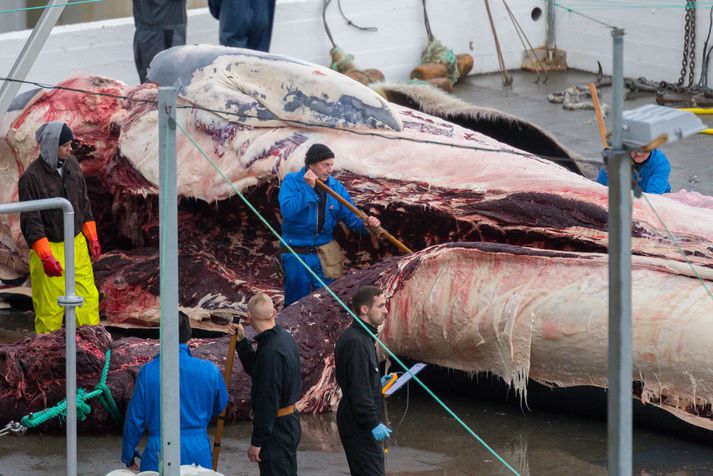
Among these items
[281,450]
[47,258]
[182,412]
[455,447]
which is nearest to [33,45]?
[47,258]

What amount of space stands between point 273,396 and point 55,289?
3.37 meters

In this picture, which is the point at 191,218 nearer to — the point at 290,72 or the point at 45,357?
the point at 290,72

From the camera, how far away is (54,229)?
32.2 feet

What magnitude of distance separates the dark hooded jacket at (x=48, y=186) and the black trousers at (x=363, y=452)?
3447 millimetres

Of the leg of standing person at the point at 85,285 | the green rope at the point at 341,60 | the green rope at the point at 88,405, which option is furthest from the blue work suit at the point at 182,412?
the green rope at the point at 341,60

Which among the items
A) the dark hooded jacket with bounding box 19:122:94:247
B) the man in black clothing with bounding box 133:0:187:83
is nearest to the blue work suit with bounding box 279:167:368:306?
the dark hooded jacket with bounding box 19:122:94:247

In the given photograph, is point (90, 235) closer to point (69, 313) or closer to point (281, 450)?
point (69, 313)

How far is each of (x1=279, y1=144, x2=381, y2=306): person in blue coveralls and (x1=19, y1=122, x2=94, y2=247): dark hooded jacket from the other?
161 centimetres

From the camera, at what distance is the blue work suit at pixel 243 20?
15.2 m

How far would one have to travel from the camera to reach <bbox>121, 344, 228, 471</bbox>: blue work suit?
275 inches

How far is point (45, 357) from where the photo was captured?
27.3 ft

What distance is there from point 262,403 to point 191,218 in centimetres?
412

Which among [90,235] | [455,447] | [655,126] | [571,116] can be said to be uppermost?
[655,126]

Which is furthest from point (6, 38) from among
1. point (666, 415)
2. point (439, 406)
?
point (666, 415)
